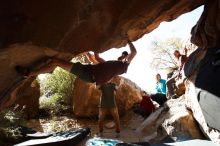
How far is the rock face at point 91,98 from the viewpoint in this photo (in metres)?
13.5

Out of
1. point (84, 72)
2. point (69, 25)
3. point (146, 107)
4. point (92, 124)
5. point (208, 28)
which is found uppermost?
point (208, 28)

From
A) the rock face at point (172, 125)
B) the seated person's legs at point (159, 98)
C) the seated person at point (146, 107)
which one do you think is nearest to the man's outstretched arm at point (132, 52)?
the rock face at point (172, 125)

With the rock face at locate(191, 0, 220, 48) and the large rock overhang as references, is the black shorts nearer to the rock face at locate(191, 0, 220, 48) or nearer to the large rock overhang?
the large rock overhang

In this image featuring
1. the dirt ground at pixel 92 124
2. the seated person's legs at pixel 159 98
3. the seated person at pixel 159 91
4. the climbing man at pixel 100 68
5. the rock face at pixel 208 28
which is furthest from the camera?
the seated person at pixel 159 91

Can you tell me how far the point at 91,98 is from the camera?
13.6 meters

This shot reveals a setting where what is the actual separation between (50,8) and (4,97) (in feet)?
4.90

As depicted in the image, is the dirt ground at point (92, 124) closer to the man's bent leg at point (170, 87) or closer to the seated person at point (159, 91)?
the seated person at point (159, 91)

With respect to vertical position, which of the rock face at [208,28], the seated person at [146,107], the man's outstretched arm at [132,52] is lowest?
the seated person at [146,107]

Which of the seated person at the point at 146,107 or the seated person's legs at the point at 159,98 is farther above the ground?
the seated person's legs at the point at 159,98

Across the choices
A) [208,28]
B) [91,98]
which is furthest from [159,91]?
[208,28]

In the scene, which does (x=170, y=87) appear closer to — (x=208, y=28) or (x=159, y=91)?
(x=159, y=91)

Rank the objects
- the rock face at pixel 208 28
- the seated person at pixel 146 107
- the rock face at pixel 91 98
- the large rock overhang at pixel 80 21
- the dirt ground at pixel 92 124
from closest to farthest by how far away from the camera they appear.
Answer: the large rock overhang at pixel 80 21, the rock face at pixel 208 28, the dirt ground at pixel 92 124, the seated person at pixel 146 107, the rock face at pixel 91 98

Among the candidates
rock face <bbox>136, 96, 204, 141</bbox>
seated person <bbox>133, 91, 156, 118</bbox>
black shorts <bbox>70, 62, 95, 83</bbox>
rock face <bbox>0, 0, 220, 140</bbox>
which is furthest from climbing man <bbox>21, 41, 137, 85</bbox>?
seated person <bbox>133, 91, 156, 118</bbox>

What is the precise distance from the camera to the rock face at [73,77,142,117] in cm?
1352
